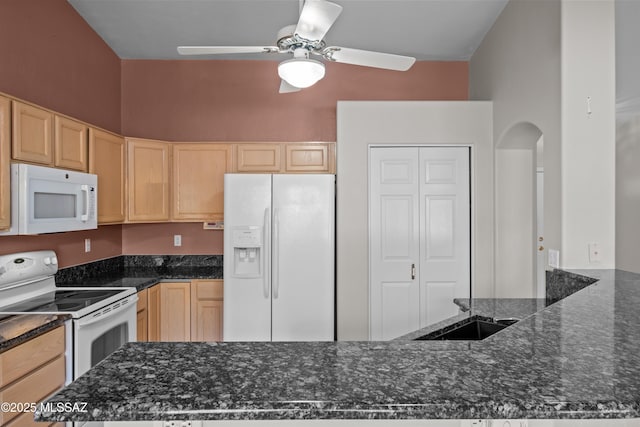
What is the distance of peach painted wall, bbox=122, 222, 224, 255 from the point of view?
390 centimetres

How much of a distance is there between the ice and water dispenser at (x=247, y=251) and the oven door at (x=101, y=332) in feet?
2.61

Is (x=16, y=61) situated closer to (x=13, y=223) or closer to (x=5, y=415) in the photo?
(x=13, y=223)

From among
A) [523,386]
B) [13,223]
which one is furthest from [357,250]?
[523,386]

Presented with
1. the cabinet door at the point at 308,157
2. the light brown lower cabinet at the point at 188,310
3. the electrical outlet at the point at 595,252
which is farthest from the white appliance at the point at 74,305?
the electrical outlet at the point at 595,252

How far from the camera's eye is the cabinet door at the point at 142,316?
2.95m

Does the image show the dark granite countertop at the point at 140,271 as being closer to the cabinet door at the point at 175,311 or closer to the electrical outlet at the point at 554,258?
the cabinet door at the point at 175,311

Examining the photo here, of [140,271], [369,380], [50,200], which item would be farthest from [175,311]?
[369,380]

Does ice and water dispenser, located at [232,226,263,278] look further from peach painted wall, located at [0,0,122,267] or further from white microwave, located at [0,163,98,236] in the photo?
peach painted wall, located at [0,0,122,267]

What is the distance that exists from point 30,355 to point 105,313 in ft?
1.81

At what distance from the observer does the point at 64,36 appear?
2893mm

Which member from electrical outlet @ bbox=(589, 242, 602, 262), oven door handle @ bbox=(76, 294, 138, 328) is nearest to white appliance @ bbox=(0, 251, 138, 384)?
oven door handle @ bbox=(76, 294, 138, 328)

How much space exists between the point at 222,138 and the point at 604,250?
3.34 m

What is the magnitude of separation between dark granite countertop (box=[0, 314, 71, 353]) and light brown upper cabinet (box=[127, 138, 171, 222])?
1.45 m

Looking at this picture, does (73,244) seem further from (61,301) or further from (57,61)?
(57,61)
